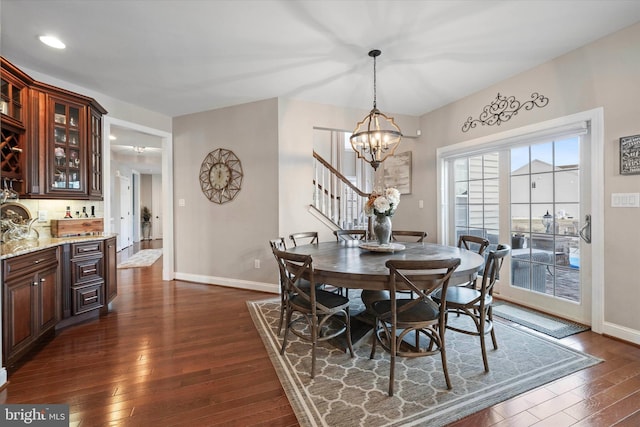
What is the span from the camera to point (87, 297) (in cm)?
293

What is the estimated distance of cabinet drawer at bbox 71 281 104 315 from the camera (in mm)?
2820

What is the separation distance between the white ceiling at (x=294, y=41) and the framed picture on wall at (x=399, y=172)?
4.50 feet

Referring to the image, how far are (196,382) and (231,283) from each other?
2.36 m

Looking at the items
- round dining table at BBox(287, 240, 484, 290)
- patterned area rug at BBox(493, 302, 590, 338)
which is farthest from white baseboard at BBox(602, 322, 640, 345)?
round dining table at BBox(287, 240, 484, 290)

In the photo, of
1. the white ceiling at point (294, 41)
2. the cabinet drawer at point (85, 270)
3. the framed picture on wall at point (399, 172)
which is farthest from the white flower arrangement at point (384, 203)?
the cabinet drawer at point (85, 270)

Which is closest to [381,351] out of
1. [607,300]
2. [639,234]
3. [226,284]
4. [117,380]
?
[117,380]

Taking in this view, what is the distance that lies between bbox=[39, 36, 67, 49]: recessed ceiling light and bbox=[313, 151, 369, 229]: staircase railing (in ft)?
9.61

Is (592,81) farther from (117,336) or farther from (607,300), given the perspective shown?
(117,336)

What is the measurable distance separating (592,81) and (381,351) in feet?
10.2

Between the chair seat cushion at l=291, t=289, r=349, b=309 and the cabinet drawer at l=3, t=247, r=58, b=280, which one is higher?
the cabinet drawer at l=3, t=247, r=58, b=280

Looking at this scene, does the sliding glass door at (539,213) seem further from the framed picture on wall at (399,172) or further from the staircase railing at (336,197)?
the staircase railing at (336,197)

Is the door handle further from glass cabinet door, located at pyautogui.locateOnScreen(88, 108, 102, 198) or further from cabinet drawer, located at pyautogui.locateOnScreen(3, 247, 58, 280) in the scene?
glass cabinet door, located at pyautogui.locateOnScreen(88, 108, 102, 198)

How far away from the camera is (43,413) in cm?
167

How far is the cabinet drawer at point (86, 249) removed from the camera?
110 inches
